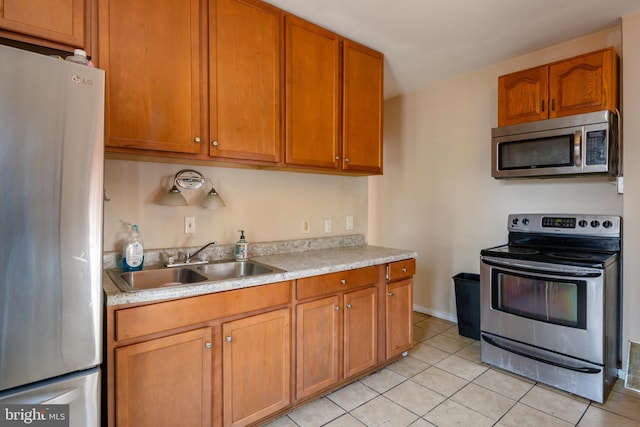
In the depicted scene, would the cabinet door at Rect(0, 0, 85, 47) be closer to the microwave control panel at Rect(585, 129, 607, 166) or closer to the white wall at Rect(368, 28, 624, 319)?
the microwave control panel at Rect(585, 129, 607, 166)

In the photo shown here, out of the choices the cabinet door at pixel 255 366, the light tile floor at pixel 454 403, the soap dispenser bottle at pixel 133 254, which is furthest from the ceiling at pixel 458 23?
the light tile floor at pixel 454 403

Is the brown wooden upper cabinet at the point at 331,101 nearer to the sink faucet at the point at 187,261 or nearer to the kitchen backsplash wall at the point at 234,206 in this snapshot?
the kitchen backsplash wall at the point at 234,206

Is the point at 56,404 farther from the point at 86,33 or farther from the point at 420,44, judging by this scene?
the point at 420,44

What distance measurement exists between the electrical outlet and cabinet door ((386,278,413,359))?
4.59 ft

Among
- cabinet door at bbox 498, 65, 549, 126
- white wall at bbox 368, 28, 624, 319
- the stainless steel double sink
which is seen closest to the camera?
the stainless steel double sink

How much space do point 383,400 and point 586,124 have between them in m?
2.29

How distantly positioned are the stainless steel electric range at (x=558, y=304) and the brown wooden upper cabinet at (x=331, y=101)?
1297 mm

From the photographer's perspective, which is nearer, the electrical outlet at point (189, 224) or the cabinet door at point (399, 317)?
the electrical outlet at point (189, 224)

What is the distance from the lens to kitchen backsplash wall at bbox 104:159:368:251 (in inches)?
72.8

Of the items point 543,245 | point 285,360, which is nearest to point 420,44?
point 543,245

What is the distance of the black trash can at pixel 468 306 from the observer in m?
2.98

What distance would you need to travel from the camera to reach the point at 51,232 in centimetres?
106

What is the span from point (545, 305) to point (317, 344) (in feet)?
5.15

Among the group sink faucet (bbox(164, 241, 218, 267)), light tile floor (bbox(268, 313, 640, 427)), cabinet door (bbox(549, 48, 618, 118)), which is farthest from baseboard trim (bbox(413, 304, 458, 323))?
sink faucet (bbox(164, 241, 218, 267))
